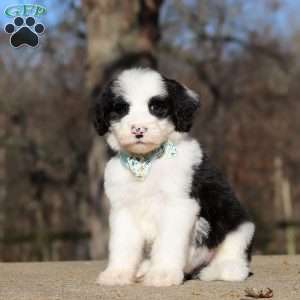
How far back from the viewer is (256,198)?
19.4 meters

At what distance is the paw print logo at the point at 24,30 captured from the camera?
233 inches

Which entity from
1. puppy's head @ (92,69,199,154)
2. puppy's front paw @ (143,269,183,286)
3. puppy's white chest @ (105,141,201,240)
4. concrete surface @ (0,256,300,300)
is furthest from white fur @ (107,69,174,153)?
concrete surface @ (0,256,300,300)

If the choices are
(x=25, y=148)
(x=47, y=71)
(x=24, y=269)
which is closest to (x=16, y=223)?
(x=25, y=148)

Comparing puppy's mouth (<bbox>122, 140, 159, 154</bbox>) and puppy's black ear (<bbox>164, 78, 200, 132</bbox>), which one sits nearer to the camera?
puppy's mouth (<bbox>122, 140, 159, 154</bbox>)

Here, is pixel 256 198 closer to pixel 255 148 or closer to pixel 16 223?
pixel 255 148

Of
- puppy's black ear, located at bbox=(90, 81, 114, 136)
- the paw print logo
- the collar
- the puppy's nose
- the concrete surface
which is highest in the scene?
the paw print logo

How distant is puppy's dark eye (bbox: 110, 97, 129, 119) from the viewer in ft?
15.5

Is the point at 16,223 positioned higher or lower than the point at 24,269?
lower

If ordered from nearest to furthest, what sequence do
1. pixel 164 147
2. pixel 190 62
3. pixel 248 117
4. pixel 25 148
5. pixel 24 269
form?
pixel 164 147 < pixel 24 269 < pixel 190 62 < pixel 25 148 < pixel 248 117

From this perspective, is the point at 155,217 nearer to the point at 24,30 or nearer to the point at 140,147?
the point at 140,147

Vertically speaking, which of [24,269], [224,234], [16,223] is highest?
[224,234]

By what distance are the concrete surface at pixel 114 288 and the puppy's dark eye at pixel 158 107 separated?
1.02 meters

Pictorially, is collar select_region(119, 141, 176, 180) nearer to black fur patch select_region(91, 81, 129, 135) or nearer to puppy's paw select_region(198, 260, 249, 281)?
black fur patch select_region(91, 81, 129, 135)

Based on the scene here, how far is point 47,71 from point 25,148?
192 cm
